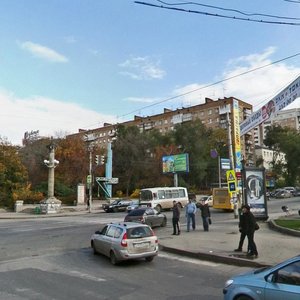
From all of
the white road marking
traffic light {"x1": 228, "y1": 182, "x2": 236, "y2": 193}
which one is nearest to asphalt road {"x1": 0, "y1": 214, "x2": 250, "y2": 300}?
the white road marking

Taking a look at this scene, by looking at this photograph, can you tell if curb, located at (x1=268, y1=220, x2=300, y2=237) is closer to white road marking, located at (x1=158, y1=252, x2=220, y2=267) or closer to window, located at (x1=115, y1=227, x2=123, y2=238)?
white road marking, located at (x1=158, y1=252, x2=220, y2=267)

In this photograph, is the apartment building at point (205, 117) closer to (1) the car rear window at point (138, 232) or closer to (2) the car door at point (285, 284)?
(1) the car rear window at point (138, 232)

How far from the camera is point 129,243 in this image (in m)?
13.2

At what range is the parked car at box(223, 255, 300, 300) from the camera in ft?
19.1

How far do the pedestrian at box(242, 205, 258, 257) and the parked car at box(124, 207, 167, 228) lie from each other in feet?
36.2

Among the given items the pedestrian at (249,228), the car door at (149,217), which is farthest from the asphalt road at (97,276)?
the car door at (149,217)

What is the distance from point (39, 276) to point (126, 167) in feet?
212

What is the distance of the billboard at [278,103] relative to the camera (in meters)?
14.1

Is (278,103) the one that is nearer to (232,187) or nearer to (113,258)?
(113,258)

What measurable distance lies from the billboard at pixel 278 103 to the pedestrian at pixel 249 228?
14.3ft

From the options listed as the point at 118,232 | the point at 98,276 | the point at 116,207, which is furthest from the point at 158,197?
the point at 98,276

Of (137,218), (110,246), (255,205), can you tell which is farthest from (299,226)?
(110,246)

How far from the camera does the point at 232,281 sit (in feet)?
22.1

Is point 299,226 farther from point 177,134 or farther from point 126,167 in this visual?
point 177,134
